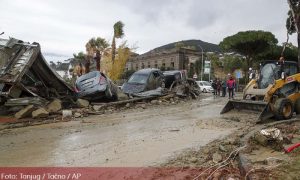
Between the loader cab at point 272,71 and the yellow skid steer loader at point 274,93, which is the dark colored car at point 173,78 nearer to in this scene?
the yellow skid steer loader at point 274,93

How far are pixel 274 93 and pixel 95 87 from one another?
7.78 metres

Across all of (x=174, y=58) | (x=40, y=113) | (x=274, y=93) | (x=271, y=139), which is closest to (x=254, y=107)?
(x=274, y=93)

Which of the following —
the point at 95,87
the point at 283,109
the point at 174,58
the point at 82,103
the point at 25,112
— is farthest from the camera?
the point at 174,58

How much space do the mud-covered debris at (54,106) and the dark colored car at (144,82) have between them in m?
5.33

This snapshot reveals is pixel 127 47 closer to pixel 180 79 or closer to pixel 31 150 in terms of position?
pixel 180 79

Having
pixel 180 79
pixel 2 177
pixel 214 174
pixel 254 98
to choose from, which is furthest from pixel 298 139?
pixel 180 79

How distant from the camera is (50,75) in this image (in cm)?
1565

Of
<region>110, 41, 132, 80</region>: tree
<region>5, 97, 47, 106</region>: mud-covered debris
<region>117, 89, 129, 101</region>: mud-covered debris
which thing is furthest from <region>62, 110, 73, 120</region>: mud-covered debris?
<region>110, 41, 132, 80</region>: tree

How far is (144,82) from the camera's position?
20.1 m

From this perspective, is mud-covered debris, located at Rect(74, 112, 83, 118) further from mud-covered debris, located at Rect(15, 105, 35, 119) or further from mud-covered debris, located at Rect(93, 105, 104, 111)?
mud-covered debris, located at Rect(15, 105, 35, 119)

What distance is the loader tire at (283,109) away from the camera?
12680mm

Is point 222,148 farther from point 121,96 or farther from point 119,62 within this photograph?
point 119,62

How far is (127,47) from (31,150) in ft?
121

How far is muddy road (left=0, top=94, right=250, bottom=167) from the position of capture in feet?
24.2
